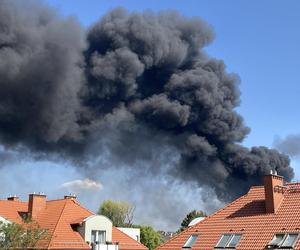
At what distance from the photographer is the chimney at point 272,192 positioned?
2397cm

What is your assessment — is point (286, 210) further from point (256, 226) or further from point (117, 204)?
point (117, 204)

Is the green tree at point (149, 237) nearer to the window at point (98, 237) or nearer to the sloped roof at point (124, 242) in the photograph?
the sloped roof at point (124, 242)

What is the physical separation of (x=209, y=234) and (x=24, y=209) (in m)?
16.3

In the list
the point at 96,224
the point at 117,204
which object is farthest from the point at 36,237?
the point at 117,204

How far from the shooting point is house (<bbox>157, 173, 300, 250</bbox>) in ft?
72.5

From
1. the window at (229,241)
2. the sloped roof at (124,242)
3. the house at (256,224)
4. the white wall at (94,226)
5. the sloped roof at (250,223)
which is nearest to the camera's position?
the house at (256,224)

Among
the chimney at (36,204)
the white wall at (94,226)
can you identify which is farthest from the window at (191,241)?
the chimney at (36,204)

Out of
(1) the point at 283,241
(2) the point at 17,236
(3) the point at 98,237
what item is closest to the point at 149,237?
(3) the point at 98,237

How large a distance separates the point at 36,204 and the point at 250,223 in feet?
55.6

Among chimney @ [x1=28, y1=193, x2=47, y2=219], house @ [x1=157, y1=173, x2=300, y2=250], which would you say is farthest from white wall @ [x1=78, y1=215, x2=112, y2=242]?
house @ [x1=157, y1=173, x2=300, y2=250]

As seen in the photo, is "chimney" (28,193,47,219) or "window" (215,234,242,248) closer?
"window" (215,234,242,248)

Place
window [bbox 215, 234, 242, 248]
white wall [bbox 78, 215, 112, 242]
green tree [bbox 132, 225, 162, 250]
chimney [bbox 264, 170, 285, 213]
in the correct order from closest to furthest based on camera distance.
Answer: window [bbox 215, 234, 242, 248]
chimney [bbox 264, 170, 285, 213]
white wall [bbox 78, 215, 112, 242]
green tree [bbox 132, 225, 162, 250]

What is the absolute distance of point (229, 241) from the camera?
23.6 metres

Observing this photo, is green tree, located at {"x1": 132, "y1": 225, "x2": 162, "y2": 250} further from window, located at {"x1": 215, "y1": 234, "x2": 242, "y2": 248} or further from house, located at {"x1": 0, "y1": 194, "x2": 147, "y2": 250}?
window, located at {"x1": 215, "y1": 234, "x2": 242, "y2": 248}
